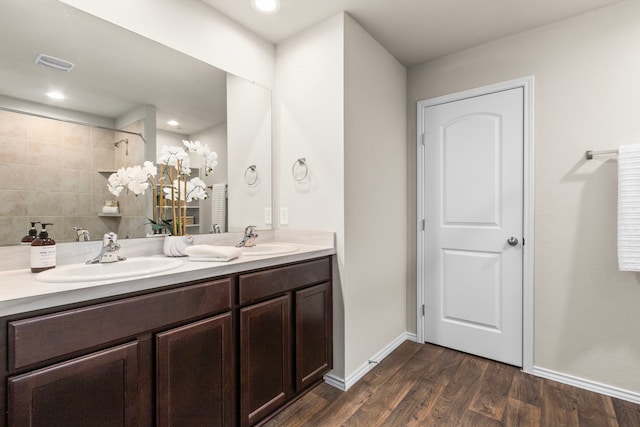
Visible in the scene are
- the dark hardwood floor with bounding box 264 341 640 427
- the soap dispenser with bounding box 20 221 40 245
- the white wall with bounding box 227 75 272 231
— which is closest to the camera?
the soap dispenser with bounding box 20 221 40 245

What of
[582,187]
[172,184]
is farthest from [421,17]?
[172,184]

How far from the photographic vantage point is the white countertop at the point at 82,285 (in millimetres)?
874

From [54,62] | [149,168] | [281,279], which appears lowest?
[281,279]

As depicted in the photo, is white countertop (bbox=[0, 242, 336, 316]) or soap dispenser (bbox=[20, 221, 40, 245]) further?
soap dispenser (bbox=[20, 221, 40, 245])

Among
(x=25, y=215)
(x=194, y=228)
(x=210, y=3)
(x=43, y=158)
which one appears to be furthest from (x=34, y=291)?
(x=210, y=3)

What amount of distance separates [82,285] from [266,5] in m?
1.79

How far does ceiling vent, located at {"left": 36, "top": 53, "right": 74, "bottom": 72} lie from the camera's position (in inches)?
53.6

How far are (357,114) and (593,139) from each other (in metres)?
1.50

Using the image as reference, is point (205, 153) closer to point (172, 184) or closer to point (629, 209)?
point (172, 184)

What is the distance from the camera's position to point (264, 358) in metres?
1.56

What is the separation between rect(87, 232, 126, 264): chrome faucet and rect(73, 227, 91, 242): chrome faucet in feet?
0.26

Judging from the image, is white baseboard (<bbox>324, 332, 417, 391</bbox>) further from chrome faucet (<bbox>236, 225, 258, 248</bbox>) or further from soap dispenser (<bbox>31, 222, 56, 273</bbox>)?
soap dispenser (<bbox>31, 222, 56, 273</bbox>)

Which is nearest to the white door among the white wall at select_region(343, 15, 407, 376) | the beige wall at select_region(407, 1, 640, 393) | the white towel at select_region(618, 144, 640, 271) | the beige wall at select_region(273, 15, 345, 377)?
the beige wall at select_region(407, 1, 640, 393)

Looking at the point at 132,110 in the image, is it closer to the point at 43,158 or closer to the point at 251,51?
the point at 43,158
